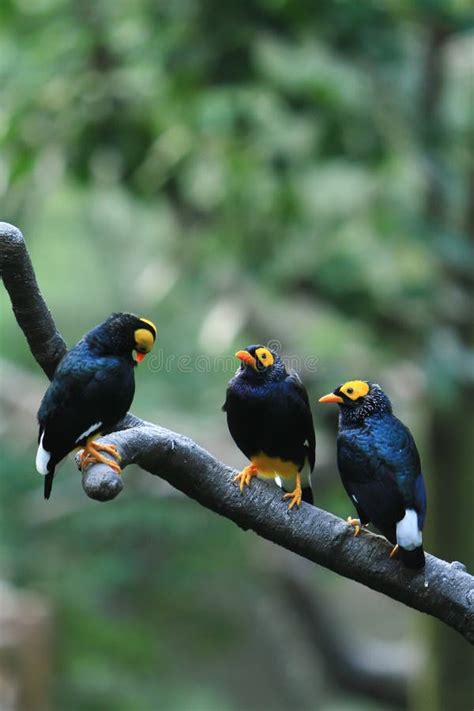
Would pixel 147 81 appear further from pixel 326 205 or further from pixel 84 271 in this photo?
pixel 84 271

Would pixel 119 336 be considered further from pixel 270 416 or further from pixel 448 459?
pixel 448 459

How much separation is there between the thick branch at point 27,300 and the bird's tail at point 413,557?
81 centimetres

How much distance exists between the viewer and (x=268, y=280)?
19.0 ft

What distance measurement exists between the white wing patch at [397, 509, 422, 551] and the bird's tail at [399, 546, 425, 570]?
30mm

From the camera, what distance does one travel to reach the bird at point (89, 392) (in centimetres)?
194

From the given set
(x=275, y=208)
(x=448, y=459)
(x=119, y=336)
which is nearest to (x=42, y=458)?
(x=119, y=336)

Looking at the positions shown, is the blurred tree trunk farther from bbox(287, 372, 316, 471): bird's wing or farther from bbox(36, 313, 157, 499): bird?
bbox(36, 313, 157, 499): bird

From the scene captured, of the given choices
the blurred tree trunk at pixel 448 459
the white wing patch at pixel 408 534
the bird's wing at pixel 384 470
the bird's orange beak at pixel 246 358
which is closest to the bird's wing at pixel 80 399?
the bird's orange beak at pixel 246 358

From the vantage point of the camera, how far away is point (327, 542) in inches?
80.7

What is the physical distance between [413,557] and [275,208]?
3.77m

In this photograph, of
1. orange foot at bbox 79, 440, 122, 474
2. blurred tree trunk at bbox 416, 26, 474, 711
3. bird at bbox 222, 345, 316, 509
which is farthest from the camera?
blurred tree trunk at bbox 416, 26, 474, 711

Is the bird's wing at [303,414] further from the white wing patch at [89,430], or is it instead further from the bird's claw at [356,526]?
the white wing patch at [89,430]

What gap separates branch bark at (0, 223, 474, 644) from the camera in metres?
2.02

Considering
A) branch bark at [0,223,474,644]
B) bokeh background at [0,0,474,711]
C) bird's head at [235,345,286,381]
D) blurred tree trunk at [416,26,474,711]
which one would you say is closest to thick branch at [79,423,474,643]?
branch bark at [0,223,474,644]
